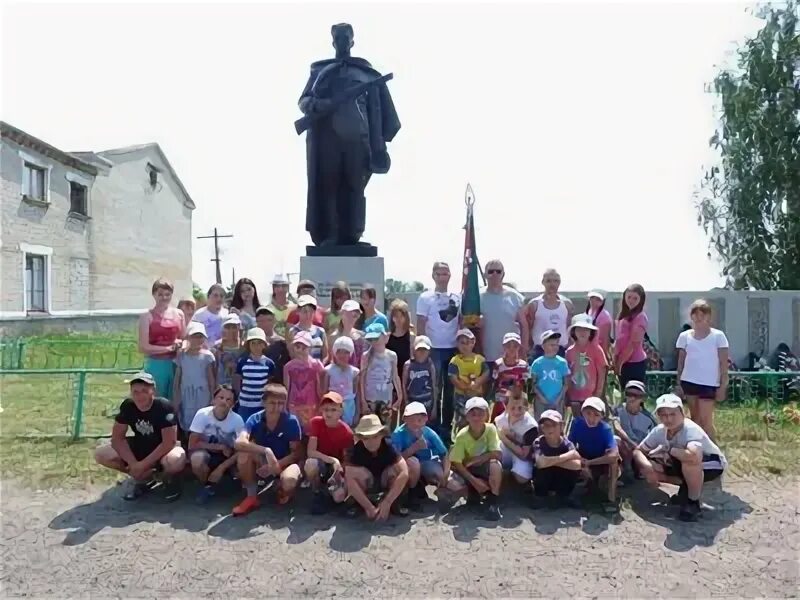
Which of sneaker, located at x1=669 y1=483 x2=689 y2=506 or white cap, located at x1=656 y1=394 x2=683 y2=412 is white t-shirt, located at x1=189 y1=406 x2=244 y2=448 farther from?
sneaker, located at x1=669 y1=483 x2=689 y2=506

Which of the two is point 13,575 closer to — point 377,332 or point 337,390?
point 337,390

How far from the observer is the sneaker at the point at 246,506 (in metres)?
4.93

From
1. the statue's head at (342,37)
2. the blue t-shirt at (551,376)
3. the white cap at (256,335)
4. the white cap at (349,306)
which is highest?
the statue's head at (342,37)

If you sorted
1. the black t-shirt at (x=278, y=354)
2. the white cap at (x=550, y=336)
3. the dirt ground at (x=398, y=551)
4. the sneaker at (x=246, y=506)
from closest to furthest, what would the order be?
the dirt ground at (x=398, y=551)
the sneaker at (x=246, y=506)
the white cap at (x=550, y=336)
the black t-shirt at (x=278, y=354)

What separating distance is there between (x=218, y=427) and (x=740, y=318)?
302 inches

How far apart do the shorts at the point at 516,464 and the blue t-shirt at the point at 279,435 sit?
147 centimetres

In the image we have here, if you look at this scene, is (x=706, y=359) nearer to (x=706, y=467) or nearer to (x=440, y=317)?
(x=706, y=467)

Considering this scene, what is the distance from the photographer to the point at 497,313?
593 centimetres

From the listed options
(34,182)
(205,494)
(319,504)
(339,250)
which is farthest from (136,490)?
(34,182)

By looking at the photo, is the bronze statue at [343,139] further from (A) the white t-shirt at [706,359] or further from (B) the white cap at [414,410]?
(A) the white t-shirt at [706,359]

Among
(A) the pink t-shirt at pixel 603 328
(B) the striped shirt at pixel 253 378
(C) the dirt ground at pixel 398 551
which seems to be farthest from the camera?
(A) the pink t-shirt at pixel 603 328

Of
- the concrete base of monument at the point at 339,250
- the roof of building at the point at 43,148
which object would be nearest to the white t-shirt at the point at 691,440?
the concrete base of monument at the point at 339,250

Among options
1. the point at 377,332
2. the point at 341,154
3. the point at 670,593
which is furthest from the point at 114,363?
the point at 670,593

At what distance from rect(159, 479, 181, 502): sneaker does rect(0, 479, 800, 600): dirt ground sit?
0.07m
